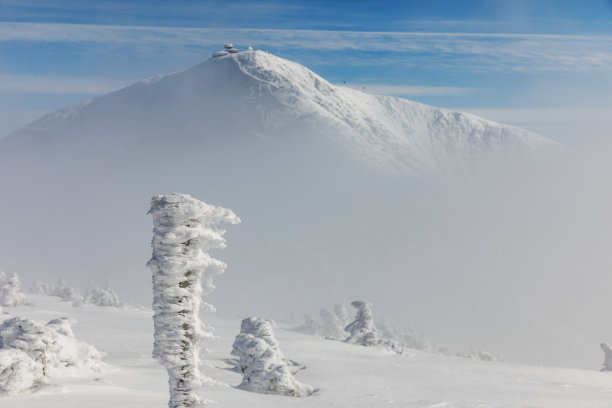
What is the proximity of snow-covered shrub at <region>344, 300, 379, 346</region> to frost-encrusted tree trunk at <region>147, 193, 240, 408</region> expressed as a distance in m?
24.7

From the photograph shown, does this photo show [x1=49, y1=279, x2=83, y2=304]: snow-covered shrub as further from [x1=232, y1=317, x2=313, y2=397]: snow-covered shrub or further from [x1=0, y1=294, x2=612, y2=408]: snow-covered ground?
[x1=232, y1=317, x2=313, y2=397]: snow-covered shrub

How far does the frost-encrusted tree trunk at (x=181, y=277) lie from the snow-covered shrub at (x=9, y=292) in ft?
100

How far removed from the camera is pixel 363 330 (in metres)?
35.4

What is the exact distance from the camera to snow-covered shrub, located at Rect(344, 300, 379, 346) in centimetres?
3491

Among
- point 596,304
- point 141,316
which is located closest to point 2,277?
point 141,316

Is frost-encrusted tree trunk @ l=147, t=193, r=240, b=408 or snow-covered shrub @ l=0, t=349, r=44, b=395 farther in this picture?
snow-covered shrub @ l=0, t=349, r=44, b=395

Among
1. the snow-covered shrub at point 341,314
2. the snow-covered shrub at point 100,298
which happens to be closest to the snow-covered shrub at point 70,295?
the snow-covered shrub at point 100,298

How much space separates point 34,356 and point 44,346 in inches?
15.3

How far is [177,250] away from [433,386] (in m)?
14.2

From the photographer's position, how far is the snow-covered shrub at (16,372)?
46.6 feet

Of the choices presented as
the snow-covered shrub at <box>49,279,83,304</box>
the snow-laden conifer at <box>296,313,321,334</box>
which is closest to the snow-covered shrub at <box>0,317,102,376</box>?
the snow-covered shrub at <box>49,279,83,304</box>

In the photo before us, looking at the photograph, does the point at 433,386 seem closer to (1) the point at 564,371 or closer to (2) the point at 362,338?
(1) the point at 564,371

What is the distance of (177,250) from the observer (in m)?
10.5

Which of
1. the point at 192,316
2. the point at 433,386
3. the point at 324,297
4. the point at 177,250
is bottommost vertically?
the point at 433,386
